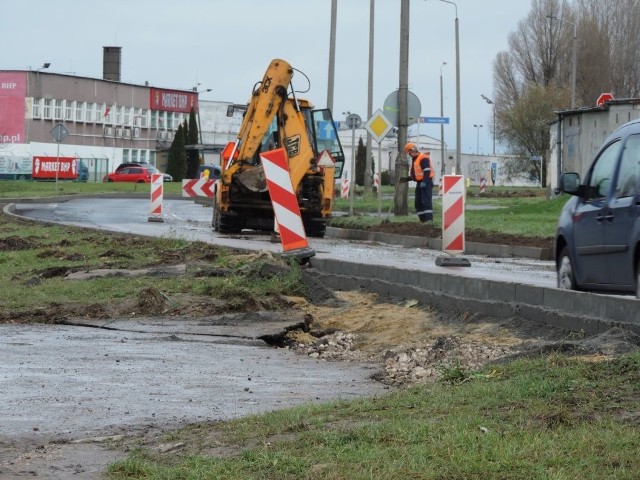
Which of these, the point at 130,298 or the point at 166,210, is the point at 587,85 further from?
the point at 130,298

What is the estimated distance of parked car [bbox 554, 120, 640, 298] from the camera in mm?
10664

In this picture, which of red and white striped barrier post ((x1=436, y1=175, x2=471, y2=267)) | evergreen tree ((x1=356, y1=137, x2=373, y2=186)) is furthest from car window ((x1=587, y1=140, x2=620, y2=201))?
evergreen tree ((x1=356, y1=137, x2=373, y2=186))

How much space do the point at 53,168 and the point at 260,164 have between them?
70048 mm

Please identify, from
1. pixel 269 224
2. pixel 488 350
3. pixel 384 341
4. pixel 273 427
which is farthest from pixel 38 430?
pixel 269 224

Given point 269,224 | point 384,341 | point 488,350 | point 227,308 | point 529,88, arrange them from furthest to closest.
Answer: point 529,88 → point 269,224 → point 227,308 → point 384,341 → point 488,350

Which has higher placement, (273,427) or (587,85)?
(587,85)

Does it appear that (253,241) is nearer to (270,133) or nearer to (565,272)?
(270,133)

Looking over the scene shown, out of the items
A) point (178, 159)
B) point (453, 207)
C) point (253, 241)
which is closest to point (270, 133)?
point (253, 241)

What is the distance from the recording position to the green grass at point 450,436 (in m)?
5.02

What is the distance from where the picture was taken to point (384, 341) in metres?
10.9

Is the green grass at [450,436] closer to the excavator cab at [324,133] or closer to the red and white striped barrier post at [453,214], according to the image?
the red and white striped barrier post at [453,214]

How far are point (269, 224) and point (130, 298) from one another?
50.8 feet

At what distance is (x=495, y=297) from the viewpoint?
11.6m

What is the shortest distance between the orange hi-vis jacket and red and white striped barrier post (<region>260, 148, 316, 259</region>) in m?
14.2
